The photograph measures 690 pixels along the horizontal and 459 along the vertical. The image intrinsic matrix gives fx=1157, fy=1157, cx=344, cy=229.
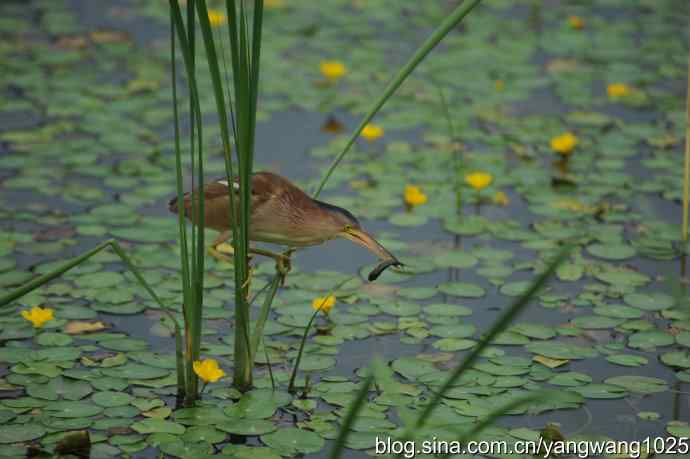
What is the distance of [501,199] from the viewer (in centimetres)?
450

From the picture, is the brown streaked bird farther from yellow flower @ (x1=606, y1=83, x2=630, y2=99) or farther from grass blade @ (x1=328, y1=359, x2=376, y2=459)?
yellow flower @ (x1=606, y1=83, x2=630, y2=99)

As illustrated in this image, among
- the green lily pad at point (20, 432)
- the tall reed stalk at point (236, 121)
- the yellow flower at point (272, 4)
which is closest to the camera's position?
the tall reed stalk at point (236, 121)

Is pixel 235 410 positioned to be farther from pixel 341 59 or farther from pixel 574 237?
pixel 341 59

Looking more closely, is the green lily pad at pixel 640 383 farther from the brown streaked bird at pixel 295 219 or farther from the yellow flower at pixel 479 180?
the yellow flower at pixel 479 180

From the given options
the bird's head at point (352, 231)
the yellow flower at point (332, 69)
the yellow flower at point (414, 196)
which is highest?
the yellow flower at point (332, 69)

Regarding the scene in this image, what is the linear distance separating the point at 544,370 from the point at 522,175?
152 centimetres

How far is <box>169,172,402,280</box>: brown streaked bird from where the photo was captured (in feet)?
9.89

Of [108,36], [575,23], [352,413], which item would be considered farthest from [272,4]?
[352,413]

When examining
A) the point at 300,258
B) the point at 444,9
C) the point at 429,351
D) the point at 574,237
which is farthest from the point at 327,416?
the point at 444,9

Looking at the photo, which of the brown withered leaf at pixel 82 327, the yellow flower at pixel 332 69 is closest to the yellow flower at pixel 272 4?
the yellow flower at pixel 332 69

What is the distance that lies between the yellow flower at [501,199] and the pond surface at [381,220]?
20mm

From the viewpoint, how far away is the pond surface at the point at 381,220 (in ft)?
10.4

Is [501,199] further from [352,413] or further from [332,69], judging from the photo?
[352,413]

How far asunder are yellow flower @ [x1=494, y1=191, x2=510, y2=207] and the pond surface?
20 millimetres
